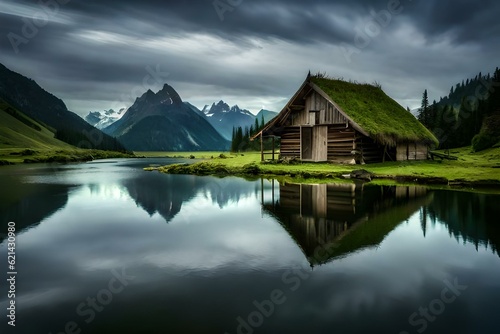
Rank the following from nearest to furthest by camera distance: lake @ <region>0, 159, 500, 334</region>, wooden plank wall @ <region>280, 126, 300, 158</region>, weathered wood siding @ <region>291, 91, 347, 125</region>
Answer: lake @ <region>0, 159, 500, 334</region>, weathered wood siding @ <region>291, 91, 347, 125</region>, wooden plank wall @ <region>280, 126, 300, 158</region>

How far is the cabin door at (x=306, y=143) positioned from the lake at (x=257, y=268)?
90.6 ft

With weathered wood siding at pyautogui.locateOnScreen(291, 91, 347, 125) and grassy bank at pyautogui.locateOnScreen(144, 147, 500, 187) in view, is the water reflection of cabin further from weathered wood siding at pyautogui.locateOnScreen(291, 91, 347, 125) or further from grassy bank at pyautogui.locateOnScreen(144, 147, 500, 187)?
weathered wood siding at pyautogui.locateOnScreen(291, 91, 347, 125)

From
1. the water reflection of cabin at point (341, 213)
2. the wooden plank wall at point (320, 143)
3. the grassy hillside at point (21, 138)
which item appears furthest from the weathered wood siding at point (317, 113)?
the grassy hillside at point (21, 138)

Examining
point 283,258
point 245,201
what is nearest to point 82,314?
point 283,258

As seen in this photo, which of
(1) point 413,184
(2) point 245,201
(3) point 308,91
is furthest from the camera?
(3) point 308,91

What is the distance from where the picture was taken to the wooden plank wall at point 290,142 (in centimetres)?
4753

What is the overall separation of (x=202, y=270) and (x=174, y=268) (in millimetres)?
767

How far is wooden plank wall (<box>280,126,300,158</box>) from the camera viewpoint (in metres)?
47.5

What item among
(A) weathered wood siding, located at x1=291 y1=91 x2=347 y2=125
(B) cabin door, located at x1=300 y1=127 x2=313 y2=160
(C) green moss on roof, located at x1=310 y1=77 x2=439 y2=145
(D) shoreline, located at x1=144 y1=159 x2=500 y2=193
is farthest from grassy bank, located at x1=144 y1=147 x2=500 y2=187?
(A) weathered wood siding, located at x1=291 y1=91 x2=347 y2=125

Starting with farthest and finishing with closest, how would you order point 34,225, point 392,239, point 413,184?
point 413,184 → point 34,225 → point 392,239

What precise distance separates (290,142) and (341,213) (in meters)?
31.9

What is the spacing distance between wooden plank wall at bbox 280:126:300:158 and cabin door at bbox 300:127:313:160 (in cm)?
63

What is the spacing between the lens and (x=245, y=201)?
21547mm

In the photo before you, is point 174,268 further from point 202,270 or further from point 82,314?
point 82,314
